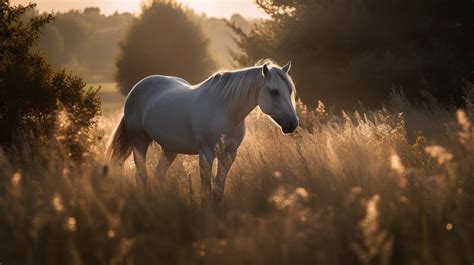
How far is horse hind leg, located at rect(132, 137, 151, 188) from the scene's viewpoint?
6.79 meters

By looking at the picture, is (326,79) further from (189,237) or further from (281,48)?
(189,237)

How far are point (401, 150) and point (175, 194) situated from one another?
3.42 meters

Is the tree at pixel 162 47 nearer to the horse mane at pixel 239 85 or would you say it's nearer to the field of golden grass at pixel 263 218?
the field of golden grass at pixel 263 218

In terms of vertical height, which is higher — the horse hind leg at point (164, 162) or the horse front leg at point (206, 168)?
the horse hind leg at point (164, 162)

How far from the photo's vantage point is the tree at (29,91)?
7398mm

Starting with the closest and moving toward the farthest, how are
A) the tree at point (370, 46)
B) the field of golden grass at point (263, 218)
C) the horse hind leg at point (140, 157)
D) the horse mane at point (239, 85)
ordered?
the field of golden grass at point (263, 218)
the horse mane at point (239, 85)
the horse hind leg at point (140, 157)
the tree at point (370, 46)

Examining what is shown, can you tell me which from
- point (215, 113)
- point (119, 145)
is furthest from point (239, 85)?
point (119, 145)

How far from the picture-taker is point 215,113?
5695mm

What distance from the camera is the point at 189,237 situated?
4.27 m

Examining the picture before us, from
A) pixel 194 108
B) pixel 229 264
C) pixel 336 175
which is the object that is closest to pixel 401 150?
pixel 336 175

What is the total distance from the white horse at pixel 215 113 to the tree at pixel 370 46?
772 cm

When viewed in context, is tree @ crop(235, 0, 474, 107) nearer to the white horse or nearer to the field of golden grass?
the field of golden grass

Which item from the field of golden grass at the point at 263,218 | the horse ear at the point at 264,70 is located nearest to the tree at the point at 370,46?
the field of golden grass at the point at 263,218

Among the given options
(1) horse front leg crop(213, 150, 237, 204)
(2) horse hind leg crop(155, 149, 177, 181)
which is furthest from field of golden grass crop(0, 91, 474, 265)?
(2) horse hind leg crop(155, 149, 177, 181)
